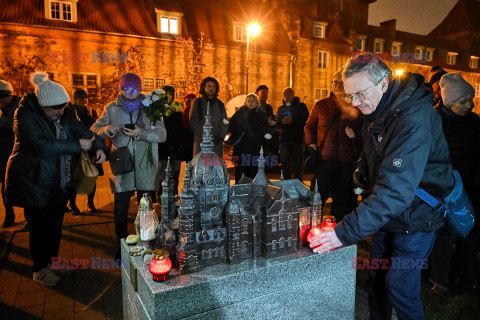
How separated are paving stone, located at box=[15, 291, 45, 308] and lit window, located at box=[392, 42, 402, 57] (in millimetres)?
39320

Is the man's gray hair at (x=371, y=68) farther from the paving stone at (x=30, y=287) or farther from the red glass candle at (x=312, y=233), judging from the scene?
the paving stone at (x=30, y=287)

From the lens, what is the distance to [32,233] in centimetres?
386

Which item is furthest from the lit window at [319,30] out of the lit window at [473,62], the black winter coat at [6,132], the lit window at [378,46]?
the black winter coat at [6,132]

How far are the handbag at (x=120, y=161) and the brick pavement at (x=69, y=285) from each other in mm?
1381

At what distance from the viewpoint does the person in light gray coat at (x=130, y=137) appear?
14.1 feet

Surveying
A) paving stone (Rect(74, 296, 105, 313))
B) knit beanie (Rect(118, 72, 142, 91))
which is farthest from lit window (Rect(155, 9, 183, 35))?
paving stone (Rect(74, 296, 105, 313))

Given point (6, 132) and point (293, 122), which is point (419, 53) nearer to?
point (293, 122)

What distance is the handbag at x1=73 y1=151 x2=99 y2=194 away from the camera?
13.4ft

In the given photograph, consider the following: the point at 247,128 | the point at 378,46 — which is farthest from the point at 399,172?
the point at 378,46

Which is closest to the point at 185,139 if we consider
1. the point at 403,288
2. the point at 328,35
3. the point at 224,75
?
the point at 403,288

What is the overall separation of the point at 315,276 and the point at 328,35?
104 feet

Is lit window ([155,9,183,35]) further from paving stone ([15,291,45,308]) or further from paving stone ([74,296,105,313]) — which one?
paving stone ([74,296,105,313])

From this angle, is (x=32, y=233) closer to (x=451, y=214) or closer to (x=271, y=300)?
(x=271, y=300)

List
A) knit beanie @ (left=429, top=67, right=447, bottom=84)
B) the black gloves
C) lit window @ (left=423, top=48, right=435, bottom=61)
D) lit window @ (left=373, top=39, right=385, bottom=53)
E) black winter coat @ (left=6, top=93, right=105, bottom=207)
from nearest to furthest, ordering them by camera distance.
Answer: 1. the black gloves
2. black winter coat @ (left=6, top=93, right=105, bottom=207)
3. knit beanie @ (left=429, top=67, right=447, bottom=84)
4. lit window @ (left=373, top=39, right=385, bottom=53)
5. lit window @ (left=423, top=48, right=435, bottom=61)
